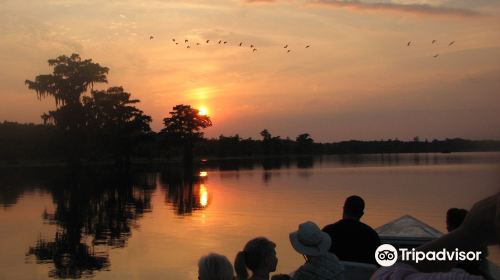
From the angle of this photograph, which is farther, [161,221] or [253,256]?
[161,221]

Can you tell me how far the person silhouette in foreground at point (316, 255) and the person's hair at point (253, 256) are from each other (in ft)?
1.16

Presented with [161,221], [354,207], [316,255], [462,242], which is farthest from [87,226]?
[462,242]

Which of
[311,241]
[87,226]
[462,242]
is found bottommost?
[87,226]

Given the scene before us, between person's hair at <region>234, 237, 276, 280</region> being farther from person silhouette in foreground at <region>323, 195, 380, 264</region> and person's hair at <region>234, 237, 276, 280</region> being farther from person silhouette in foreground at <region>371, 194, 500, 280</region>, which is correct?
person silhouette in foreground at <region>371, 194, 500, 280</region>

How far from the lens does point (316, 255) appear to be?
448 cm

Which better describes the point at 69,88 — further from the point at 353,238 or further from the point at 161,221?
the point at 353,238

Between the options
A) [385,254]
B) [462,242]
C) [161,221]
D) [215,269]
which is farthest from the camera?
[161,221]

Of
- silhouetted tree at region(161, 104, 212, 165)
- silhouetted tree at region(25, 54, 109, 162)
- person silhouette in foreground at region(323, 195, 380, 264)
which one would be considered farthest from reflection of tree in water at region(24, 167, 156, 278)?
silhouetted tree at region(161, 104, 212, 165)

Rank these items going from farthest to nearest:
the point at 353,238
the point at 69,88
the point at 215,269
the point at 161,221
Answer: the point at 69,88
the point at 161,221
the point at 353,238
the point at 215,269

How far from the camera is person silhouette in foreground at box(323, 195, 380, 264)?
5.18m

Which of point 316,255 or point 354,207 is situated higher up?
point 354,207

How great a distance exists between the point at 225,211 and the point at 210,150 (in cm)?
10422

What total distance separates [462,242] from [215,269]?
2425 mm

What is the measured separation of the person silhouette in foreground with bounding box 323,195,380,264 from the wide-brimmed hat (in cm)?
81
